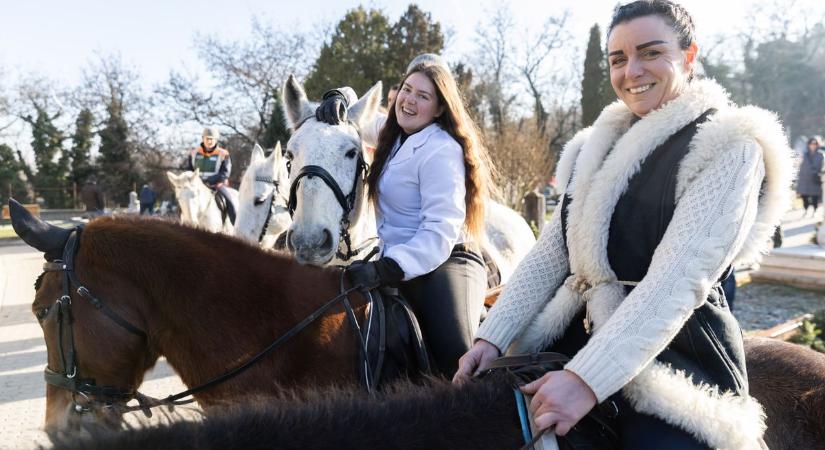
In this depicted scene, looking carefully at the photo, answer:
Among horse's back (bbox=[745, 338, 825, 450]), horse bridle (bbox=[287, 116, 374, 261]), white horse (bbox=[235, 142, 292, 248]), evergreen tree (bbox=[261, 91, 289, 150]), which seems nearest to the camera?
horse's back (bbox=[745, 338, 825, 450])

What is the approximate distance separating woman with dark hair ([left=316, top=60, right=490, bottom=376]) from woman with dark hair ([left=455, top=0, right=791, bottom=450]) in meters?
0.82

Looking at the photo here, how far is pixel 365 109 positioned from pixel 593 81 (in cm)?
3545

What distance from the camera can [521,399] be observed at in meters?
1.47

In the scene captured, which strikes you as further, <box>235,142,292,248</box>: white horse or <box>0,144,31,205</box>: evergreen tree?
<box>0,144,31,205</box>: evergreen tree

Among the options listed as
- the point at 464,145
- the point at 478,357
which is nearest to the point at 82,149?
the point at 464,145

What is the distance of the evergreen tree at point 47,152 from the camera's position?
33906 mm

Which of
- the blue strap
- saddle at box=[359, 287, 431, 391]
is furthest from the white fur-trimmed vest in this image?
saddle at box=[359, 287, 431, 391]

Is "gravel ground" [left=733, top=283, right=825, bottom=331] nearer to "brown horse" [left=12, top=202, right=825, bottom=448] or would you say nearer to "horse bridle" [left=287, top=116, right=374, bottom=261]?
"brown horse" [left=12, top=202, right=825, bottom=448]

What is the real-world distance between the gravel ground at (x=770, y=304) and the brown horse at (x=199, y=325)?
5052 mm

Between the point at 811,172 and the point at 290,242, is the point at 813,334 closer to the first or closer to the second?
the point at 290,242

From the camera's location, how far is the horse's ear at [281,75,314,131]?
3.34m

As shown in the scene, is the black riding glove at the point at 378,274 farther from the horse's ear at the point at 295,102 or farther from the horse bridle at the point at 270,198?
the horse bridle at the point at 270,198

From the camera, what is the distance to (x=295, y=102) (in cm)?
338

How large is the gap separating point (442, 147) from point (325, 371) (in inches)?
48.9
